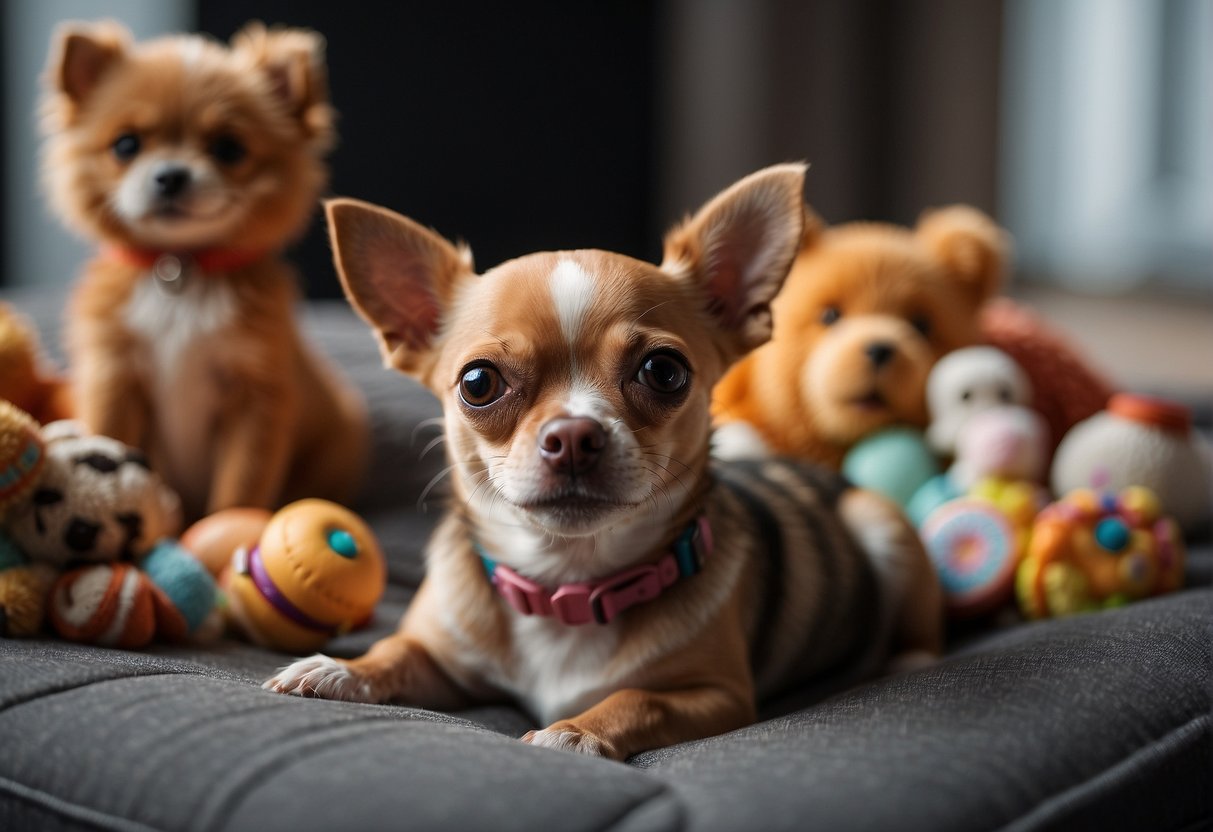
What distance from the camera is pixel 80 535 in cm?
151

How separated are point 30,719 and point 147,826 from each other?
0.24m

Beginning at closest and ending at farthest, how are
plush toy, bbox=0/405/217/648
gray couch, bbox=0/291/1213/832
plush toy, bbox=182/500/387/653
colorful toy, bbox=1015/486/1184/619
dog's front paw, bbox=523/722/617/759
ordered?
1. gray couch, bbox=0/291/1213/832
2. dog's front paw, bbox=523/722/617/759
3. plush toy, bbox=0/405/217/648
4. plush toy, bbox=182/500/387/653
5. colorful toy, bbox=1015/486/1184/619

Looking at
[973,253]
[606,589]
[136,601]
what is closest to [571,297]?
[606,589]

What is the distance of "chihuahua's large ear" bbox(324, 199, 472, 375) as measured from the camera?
5.03ft

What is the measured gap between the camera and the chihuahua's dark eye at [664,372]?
1.38 meters

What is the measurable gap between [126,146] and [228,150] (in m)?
0.16

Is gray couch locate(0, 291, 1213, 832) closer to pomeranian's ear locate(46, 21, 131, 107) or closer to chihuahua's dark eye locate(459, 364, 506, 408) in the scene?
chihuahua's dark eye locate(459, 364, 506, 408)

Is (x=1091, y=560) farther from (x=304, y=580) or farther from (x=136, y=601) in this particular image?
(x=136, y=601)

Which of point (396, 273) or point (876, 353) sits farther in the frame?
point (876, 353)

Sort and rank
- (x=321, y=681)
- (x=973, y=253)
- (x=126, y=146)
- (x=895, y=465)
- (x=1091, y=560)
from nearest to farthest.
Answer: (x=321, y=681), (x=1091, y=560), (x=126, y=146), (x=895, y=465), (x=973, y=253)

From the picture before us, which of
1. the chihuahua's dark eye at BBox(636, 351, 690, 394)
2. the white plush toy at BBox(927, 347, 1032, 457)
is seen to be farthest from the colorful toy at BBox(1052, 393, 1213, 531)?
the chihuahua's dark eye at BBox(636, 351, 690, 394)

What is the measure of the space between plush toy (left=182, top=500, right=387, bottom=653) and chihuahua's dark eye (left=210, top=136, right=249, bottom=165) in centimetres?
68

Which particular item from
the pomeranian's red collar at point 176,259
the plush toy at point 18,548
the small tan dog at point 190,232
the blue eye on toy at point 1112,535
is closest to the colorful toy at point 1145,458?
the blue eye on toy at point 1112,535

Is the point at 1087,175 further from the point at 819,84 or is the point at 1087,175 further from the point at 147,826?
the point at 147,826
